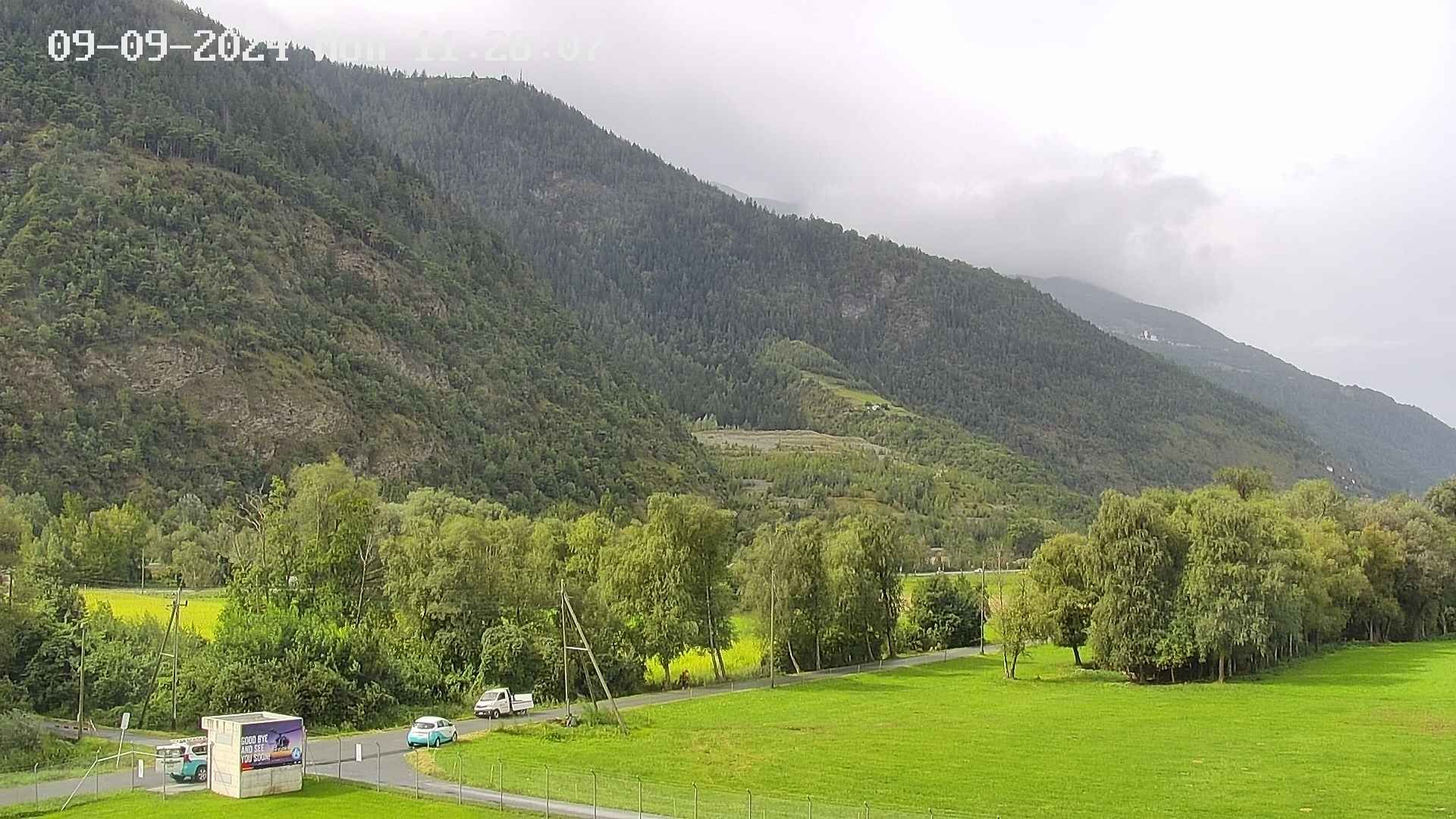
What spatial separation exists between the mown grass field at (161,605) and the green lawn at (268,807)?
108 ft

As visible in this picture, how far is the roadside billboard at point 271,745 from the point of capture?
41.5 meters

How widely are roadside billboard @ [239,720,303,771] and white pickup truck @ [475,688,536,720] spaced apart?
1952 cm

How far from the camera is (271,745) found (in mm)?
42031

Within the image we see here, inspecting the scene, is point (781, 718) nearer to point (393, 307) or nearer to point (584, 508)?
point (584, 508)

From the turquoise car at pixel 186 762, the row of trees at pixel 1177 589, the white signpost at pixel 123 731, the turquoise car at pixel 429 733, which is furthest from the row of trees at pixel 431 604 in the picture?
the row of trees at pixel 1177 589

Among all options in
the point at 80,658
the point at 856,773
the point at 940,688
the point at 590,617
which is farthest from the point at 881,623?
the point at 80,658

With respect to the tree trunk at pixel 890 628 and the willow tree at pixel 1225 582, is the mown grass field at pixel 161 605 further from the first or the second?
the willow tree at pixel 1225 582

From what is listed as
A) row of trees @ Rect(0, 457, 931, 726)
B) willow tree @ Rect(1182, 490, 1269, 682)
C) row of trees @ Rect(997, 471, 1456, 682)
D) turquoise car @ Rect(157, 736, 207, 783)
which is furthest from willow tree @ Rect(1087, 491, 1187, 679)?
turquoise car @ Rect(157, 736, 207, 783)

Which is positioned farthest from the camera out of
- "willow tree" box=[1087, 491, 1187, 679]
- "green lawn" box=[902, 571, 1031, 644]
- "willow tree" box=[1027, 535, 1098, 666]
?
"green lawn" box=[902, 571, 1031, 644]

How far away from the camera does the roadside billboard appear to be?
41531 millimetres

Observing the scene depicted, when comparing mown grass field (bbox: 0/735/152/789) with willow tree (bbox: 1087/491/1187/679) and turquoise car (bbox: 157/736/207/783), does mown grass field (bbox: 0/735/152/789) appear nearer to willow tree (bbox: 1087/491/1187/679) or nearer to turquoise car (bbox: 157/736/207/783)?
turquoise car (bbox: 157/736/207/783)

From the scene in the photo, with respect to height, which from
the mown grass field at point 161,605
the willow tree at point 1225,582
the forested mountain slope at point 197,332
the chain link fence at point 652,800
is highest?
the forested mountain slope at point 197,332

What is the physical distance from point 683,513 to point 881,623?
24452 mm

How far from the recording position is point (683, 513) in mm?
78750
